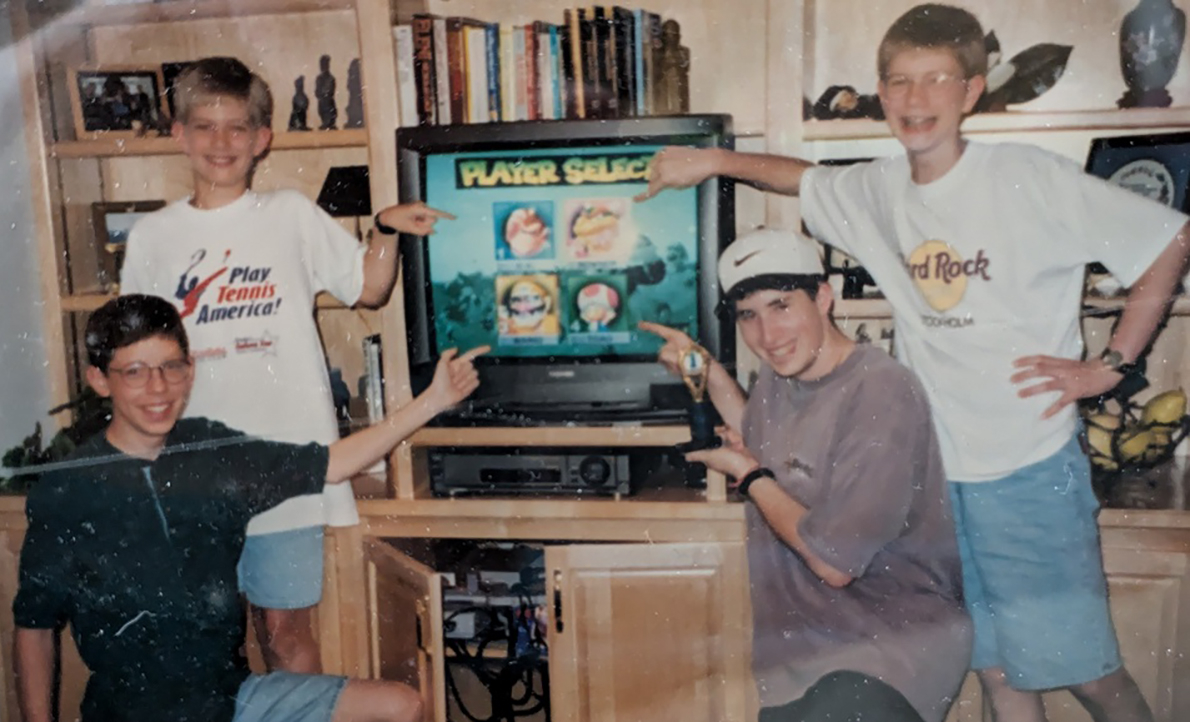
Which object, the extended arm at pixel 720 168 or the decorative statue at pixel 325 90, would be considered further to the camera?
the decorative statue at pixel 325 90

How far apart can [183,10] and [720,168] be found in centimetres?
83

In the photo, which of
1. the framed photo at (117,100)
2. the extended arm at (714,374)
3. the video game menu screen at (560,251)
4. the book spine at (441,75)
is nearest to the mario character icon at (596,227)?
the video game menu screen at (560,251)

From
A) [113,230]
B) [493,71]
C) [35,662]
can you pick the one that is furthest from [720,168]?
[35,662]

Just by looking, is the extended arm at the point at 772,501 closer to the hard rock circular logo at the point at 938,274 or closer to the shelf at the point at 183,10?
the hard rock circular logo at the point at 938,274

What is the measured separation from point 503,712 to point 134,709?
0.58 metres

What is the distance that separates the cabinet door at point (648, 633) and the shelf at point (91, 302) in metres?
0.51

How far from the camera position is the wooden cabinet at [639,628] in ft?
4.64

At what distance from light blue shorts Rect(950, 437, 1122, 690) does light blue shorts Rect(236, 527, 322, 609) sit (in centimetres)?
98

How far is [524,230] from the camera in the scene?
4.52ft

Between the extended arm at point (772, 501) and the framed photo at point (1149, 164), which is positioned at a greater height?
the framed photo at point (1149, 164)

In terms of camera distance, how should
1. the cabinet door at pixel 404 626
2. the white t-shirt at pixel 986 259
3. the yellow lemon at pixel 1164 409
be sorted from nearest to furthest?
the white t-shirt at pixel 986 259 → the yellow lemon at pixel 1164 409 → the cabinet door at pixel 404 626

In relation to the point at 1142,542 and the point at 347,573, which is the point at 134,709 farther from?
the point at 1142,542

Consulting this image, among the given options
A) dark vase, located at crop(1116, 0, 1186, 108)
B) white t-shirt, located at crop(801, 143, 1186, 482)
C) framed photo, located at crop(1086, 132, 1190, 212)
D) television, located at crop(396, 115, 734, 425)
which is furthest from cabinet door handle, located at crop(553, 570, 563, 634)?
dark vase, located at crop(1116, 0, 1186, 108)

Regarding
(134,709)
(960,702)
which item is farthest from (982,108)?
(134,709)
